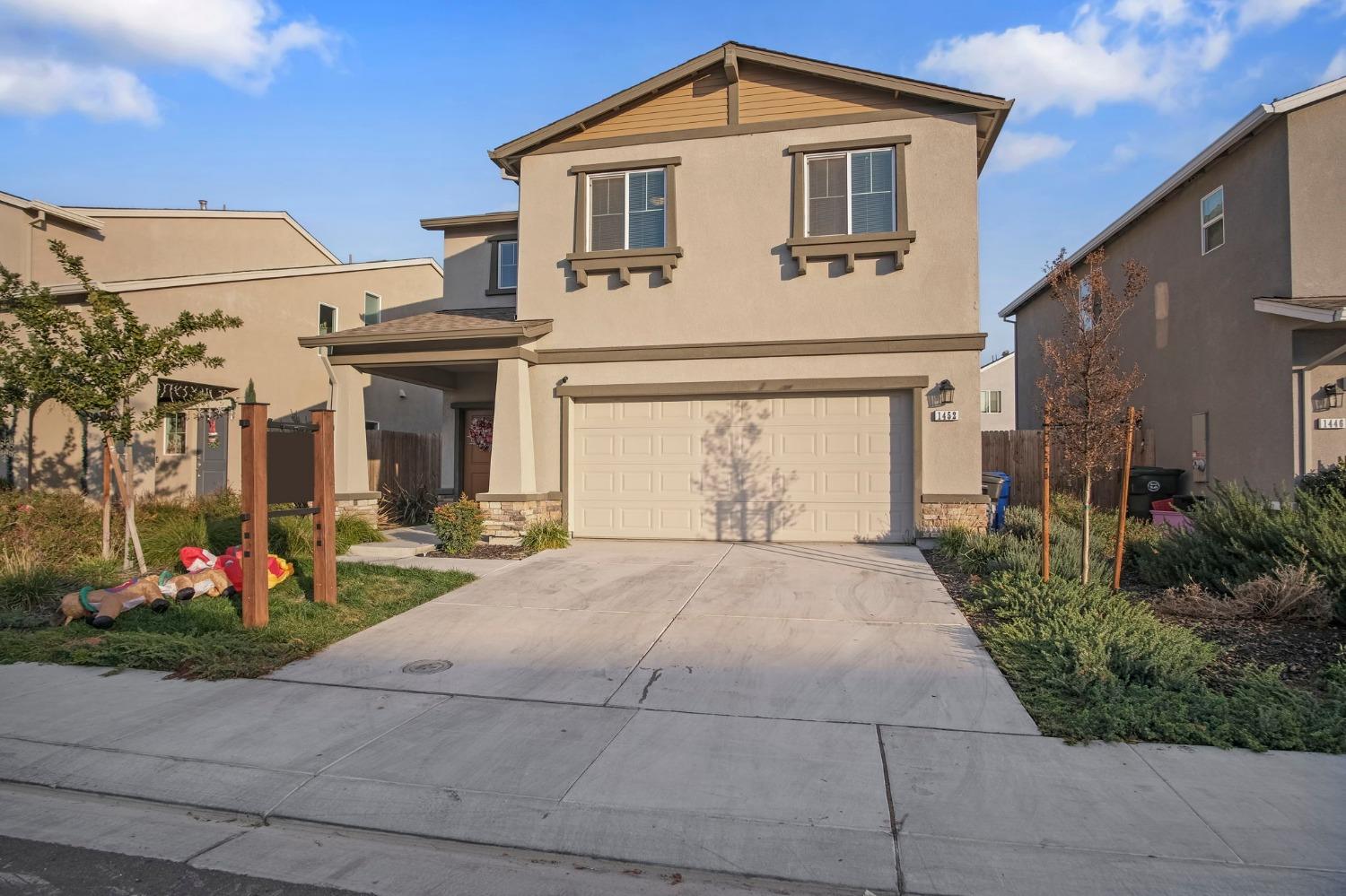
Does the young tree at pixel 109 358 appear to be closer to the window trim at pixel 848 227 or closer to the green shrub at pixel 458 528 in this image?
the green shrub at pixel 458 528

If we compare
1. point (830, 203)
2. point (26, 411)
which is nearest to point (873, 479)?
point (830, 203)

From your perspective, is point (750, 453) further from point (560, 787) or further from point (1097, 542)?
point (560, 787)

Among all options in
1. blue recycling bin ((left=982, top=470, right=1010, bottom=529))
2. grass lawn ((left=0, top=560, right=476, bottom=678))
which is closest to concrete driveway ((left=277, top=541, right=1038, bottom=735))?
grass lawn ((left=0, top=560, right=476, bottom=678))

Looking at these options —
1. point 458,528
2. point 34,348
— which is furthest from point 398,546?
point 34,348

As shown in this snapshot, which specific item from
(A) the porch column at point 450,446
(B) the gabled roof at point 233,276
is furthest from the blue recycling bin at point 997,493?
(B) the gabled roof at point 233,276

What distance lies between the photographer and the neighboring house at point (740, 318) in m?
11.9

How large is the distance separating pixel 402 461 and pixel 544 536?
743cm

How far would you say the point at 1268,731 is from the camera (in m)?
4.68

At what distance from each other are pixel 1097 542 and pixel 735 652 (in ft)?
19.7

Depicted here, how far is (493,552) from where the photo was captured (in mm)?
11438

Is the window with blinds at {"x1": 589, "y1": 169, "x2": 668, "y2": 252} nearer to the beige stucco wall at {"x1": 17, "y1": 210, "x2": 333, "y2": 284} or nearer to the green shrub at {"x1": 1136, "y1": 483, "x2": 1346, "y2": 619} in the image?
the green shrub at {"x1": 1136, "y1": 483, "x2": 1346, "y2": 619}

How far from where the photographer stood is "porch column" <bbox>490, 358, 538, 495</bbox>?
1222 centimetres

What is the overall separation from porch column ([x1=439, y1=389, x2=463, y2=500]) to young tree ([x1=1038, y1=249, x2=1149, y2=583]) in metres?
11.2

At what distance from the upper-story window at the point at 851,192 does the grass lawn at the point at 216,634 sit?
314 inches
